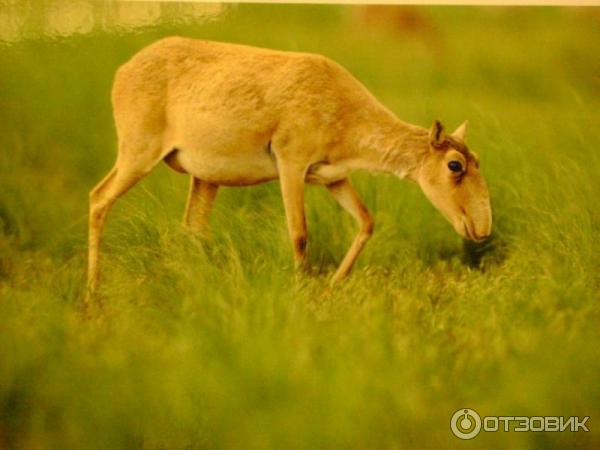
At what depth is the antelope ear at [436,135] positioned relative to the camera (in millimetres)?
2631

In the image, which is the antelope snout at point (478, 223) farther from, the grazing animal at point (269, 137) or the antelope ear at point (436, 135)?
the antelope ear at point (436, 135)

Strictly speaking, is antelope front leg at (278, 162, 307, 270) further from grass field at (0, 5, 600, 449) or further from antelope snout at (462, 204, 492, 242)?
antelope snout at (462, 204, 492, 242)

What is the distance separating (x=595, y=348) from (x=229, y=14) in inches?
66.1

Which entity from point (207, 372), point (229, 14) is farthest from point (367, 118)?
point (207, 372)

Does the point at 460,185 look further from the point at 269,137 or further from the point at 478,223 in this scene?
the point at 269,137

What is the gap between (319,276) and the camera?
8.84 ft

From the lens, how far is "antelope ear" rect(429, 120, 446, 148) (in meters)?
2.63

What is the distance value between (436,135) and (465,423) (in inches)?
37.7

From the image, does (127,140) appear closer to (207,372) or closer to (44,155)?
(44,155)

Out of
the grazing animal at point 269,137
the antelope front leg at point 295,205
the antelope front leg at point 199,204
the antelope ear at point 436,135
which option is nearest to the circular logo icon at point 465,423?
the grazing animal at point 269,137

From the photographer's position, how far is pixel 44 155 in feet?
8.98

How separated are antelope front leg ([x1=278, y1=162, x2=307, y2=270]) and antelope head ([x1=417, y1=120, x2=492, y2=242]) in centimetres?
45

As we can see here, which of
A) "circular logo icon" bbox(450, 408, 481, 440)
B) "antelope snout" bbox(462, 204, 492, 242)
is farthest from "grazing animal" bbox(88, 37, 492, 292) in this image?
"circular logo icon" bbox(450, 408, 481, 440)

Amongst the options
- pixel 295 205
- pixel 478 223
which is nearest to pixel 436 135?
pixel 478 223
